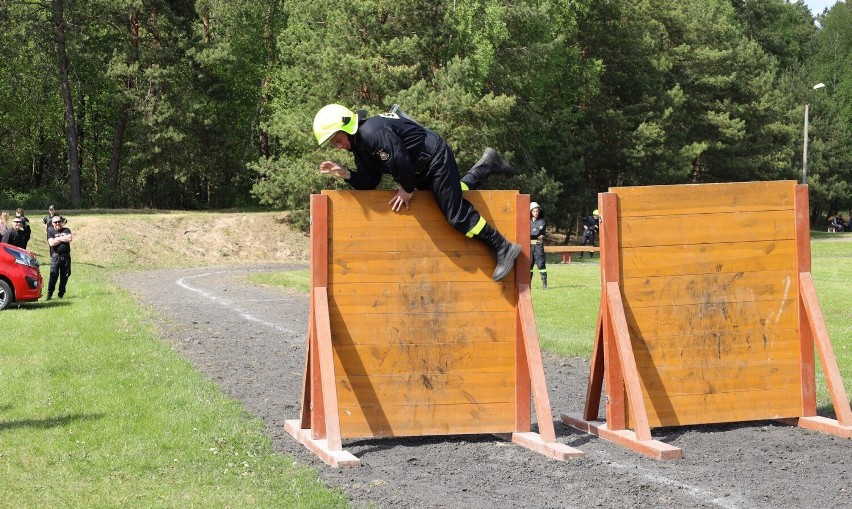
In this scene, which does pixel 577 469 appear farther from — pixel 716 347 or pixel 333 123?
pixel 333 123

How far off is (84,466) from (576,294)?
18.2 m

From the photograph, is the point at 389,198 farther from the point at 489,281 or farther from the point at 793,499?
the point at 793,499

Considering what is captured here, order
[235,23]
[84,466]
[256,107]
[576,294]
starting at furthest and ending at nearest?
[256,107] < [235,23] < [576,294] < [84,466]

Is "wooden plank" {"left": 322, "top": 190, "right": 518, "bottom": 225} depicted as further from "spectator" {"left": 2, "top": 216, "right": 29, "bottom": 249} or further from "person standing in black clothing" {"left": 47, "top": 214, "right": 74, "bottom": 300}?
"spectator" {"left": 2, "top": 216, "right": 29, "bottom": 249}

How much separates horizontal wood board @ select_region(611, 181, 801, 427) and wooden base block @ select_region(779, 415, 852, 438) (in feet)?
0.42

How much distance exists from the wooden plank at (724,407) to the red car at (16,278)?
1628 cm

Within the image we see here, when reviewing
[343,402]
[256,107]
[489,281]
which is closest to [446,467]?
[343,402]

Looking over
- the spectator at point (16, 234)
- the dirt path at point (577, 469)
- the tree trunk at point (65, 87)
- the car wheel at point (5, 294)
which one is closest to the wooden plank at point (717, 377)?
the dirt path at point (577, 469)

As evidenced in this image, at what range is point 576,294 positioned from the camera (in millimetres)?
24828

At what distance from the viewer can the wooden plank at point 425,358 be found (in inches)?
340

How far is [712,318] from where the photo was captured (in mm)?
9078

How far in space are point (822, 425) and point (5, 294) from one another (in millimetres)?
17210

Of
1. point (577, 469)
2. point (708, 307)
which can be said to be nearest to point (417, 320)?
point (577, 469)

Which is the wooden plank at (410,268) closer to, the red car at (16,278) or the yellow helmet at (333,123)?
the yellow helmet at (333,123)
